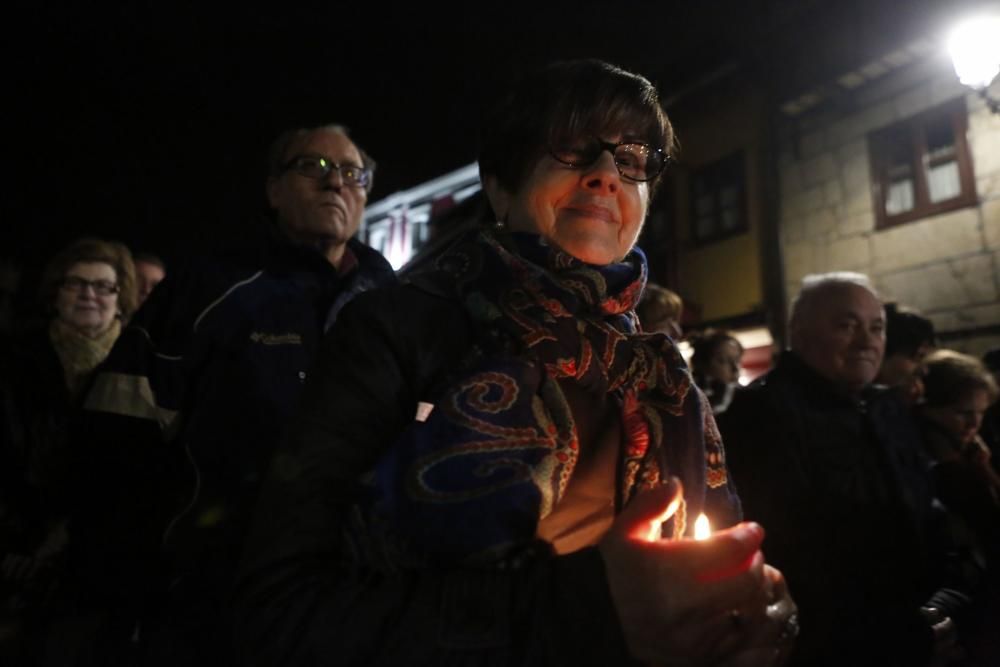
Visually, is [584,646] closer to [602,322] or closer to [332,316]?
[602,322]

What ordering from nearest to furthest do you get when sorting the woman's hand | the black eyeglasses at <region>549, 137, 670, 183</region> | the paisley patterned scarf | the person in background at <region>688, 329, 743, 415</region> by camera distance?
the woman's hand, the paisley patterned scarf, the black eyeglasses at <region>549, 137, 670, 183</region>, the person in background at <region>688, 329, 743, 415</region>

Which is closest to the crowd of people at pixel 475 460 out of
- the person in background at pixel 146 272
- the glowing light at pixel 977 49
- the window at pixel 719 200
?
the person in background at pixel 146 272

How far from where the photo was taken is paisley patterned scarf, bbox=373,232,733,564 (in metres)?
1.07

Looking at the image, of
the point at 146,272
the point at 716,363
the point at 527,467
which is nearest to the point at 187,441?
the point at 527,467

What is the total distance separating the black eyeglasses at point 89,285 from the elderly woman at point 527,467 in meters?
2.76

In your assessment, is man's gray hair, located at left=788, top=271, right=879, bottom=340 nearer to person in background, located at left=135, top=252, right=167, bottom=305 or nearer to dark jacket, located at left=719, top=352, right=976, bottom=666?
dark jacket, located at left=719, top=352, right=976, bottom=666

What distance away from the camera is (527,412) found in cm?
118

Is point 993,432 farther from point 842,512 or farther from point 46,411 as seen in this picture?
point 46,411

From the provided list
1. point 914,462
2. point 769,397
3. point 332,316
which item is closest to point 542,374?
point 332,316

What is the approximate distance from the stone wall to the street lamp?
11.7 ft

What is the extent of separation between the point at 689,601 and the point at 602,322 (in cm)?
61

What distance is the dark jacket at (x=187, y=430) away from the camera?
6.56ft

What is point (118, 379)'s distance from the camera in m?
2.13

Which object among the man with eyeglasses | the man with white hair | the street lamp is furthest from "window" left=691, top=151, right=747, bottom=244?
the man with eyeglasses
